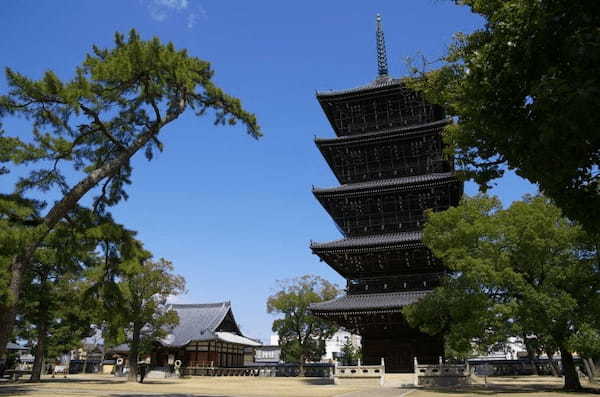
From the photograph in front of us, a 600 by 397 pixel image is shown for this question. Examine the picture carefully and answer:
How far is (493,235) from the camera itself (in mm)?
19844

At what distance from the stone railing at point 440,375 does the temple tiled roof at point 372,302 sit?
343cm

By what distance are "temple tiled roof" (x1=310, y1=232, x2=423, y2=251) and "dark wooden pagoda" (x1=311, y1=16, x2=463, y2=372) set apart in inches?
2.3

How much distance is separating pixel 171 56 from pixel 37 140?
4322 millimetres

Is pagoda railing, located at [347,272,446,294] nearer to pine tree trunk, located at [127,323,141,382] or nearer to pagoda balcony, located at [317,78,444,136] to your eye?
pagoda balcony, located at [317,78,444,136]

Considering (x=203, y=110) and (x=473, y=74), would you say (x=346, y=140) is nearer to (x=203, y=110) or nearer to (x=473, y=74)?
(x=203, y=110)

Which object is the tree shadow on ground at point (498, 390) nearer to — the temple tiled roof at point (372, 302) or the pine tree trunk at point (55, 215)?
the temple tiled roof at point (372, 302)

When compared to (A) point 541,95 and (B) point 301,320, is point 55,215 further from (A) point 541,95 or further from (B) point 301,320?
(B) point 301,320

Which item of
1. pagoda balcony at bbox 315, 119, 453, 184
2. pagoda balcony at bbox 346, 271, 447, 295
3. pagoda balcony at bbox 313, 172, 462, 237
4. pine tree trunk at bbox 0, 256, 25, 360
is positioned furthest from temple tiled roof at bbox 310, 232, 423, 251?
pine tree trunk at bbox 0, 256, 25, 360

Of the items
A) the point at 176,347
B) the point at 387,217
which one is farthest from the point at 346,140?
the point at 176,347

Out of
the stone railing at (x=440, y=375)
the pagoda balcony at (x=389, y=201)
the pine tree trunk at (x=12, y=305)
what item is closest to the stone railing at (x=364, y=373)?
the stone railing at (x=440, y=375)

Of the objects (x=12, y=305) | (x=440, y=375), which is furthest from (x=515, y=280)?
(x=12, y=305)

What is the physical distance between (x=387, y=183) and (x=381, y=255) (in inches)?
179

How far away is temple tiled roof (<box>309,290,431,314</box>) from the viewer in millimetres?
23859

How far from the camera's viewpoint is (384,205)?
92.1ft
